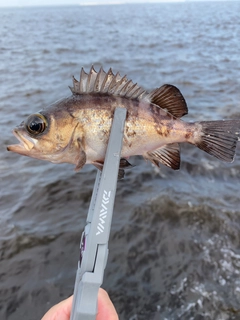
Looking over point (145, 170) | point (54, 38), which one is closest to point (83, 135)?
point (145, 170)

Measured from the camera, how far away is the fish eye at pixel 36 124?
2.09 m

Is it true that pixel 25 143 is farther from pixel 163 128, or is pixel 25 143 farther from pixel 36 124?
pixel 163 128

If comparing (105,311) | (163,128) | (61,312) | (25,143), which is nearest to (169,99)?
(163,128)

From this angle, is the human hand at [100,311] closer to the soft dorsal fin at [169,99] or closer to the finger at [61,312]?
the finger at [61,312]

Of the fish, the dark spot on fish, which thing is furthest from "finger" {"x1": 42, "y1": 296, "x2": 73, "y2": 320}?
the dark spot on fish

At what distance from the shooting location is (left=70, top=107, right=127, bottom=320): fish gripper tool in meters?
1.86

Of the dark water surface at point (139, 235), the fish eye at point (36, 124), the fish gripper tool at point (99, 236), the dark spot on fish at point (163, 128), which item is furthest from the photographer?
the dark water surface at point (139, 235)

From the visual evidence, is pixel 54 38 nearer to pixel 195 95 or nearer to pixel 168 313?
pixel 195 95

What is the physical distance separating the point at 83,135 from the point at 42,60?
17.1m

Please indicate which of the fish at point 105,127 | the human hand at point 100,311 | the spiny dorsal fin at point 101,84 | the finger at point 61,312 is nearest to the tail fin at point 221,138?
the fish at point 105,127

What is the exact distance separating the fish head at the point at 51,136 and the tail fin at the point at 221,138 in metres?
0.92

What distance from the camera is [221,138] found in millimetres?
2357

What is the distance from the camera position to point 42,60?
17.9m

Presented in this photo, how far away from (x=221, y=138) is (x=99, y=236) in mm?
1133
